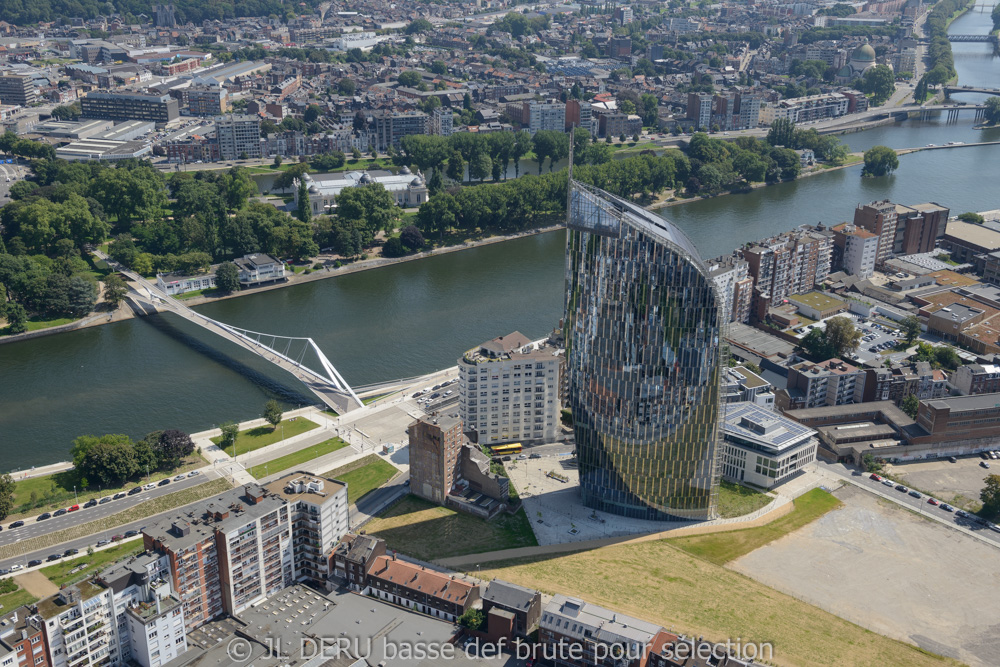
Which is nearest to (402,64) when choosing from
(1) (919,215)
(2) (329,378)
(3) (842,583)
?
(1) (919,215)

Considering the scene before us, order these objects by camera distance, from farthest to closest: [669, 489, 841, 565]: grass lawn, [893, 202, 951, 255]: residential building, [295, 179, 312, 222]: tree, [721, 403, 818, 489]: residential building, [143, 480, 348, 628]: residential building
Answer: [295, 179, 312, 222]: tree < [893, 202, 951, 255]: residential building < [721, 403, 818, 489]: residential building < [669, 489, 841, 565]: grass lawn < [143, 480, 348, 628]: residential building

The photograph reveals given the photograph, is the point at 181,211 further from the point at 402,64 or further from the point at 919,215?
the point at 402,64

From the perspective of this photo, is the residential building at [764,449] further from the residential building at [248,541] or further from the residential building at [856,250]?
the residential building at [856,250]

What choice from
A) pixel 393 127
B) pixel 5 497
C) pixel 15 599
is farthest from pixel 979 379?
pixel 393 127

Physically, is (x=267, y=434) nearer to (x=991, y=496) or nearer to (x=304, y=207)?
(x=304, y=207)

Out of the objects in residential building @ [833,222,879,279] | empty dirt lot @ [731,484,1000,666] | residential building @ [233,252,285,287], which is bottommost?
empty dirt lot @ [731,484,1000,666]

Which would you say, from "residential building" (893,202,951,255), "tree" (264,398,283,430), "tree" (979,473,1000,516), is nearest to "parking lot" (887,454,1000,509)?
"tree" (979,473,1000,516)

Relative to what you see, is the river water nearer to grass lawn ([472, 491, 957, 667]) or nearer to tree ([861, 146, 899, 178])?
tree ([861, 146, 899, 178])

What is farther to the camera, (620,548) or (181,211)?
(181,211)
